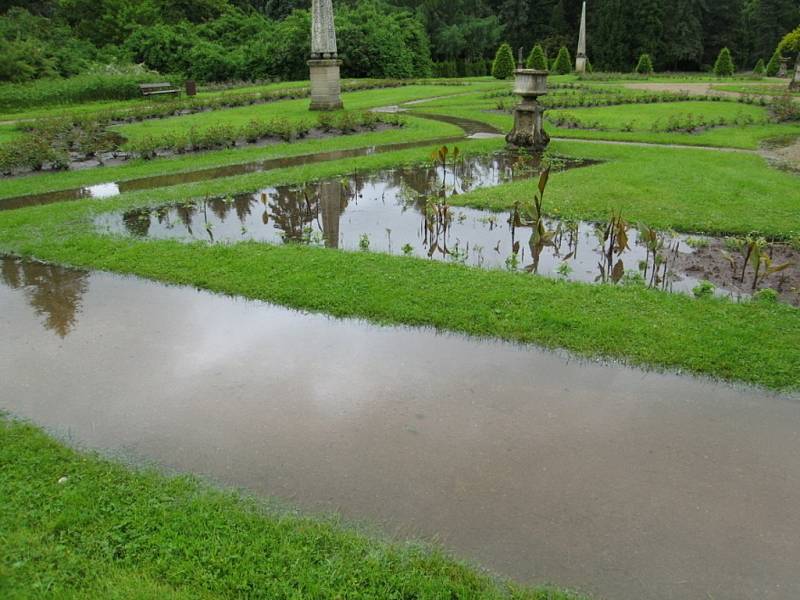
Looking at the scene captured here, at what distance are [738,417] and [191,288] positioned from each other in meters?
5.65

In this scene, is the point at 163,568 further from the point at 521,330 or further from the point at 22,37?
the point at 22,37

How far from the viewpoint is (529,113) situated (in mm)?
15750

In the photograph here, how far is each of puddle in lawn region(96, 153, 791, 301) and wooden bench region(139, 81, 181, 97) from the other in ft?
69.5

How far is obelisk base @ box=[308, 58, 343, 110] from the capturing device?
2266 centimetres

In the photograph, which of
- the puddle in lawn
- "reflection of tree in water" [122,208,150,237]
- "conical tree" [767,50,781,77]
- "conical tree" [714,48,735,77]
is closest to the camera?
the puddle in lawn

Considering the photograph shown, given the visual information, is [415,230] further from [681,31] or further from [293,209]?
[681,31]

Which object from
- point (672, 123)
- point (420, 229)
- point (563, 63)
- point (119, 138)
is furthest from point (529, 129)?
point (563, 63)

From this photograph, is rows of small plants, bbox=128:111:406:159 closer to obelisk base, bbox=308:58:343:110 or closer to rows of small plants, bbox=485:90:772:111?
obelisk base, bbox=308:58:343:110

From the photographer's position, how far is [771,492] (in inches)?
159

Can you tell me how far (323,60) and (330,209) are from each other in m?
13.5

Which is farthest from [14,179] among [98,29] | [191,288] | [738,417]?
[98,29]

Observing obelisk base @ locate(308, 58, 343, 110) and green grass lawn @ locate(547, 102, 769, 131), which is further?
obelisk base @ locate(308, 58, 343, 110)

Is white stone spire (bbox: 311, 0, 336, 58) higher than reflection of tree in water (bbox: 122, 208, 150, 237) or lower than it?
higher

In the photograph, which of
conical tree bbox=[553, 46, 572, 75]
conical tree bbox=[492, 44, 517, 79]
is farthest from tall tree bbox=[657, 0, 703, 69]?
conical tree bbox=[492, 44, 517, 79]
